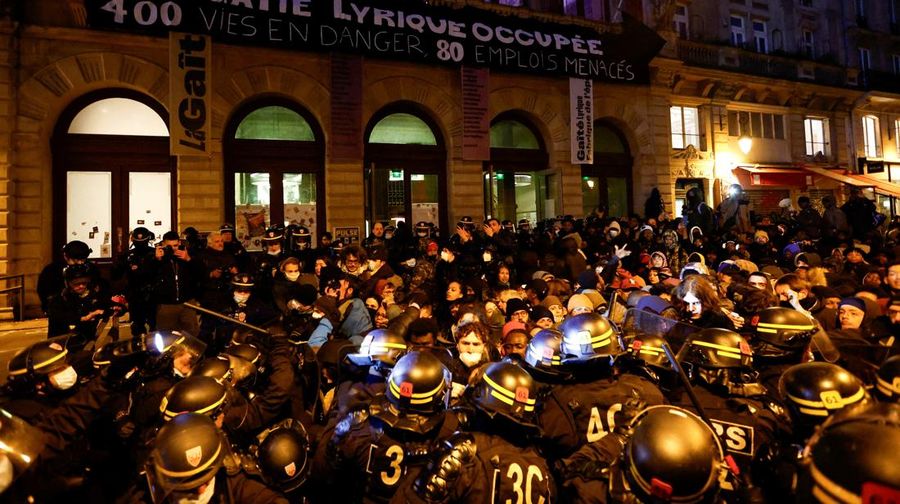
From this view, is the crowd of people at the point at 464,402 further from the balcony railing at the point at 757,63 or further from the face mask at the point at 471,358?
the balcony railing at the point at 757,63

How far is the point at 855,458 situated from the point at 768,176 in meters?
21.7

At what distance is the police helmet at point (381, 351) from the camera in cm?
354

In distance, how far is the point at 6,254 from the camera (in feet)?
35.1

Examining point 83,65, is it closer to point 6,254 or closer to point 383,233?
point 6,254

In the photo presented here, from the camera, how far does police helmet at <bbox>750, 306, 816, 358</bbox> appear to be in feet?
11.0

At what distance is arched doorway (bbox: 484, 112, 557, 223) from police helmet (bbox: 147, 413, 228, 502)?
1352 centimetres

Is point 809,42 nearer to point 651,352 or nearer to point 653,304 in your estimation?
point 653,304

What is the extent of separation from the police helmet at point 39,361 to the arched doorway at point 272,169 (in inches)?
382

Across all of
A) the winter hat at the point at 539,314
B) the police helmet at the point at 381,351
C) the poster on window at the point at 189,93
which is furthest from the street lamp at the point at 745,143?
the police helmet at the point at 381,351

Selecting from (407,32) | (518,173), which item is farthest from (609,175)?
(407,32)

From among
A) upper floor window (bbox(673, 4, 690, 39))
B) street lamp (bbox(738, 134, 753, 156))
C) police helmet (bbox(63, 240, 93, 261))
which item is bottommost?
police helmet (bbox(63, 240, 93, 261))

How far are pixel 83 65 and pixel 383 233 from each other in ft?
26.2

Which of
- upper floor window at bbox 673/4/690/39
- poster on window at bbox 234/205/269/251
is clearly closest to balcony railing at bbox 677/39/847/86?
upper floor window at bbox 673/4/690/39

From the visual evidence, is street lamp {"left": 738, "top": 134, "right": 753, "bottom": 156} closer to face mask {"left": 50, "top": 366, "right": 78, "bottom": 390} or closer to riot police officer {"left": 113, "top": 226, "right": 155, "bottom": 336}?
riot police officer {"left": 113, "top": 226, "right": 155, "bottom": 336}
